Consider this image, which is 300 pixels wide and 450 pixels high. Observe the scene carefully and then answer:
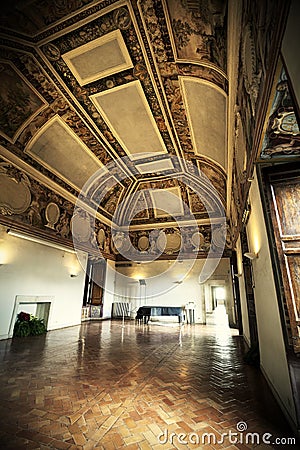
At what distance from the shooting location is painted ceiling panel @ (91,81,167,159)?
6.61 m

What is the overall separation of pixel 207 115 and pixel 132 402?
7023mm

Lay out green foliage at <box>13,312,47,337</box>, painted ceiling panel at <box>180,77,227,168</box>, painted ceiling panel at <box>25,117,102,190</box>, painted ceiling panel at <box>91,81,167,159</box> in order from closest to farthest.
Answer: painted ceiling panel at <box>180,77,227,168</box> < painted ceiling panel at <box>91,81,167,159</box> < green foliage at <box>13,312,47,337</box> < painted ceiling panel at <box>25,117,102,190</box>

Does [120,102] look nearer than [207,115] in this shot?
No

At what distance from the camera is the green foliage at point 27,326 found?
23.9ft

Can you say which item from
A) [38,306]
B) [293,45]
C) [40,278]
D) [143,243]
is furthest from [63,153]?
Result: [293,45]

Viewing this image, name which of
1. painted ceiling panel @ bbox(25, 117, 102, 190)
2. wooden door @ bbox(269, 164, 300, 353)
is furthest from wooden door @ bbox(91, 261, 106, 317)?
wooden door @ bbox(269, 164, 300, 353)

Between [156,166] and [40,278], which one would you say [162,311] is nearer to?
[40,278]

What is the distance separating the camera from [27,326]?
24.5 feet

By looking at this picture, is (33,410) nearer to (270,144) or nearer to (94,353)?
(94,353)

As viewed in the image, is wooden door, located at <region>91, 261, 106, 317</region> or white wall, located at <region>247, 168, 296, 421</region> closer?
white wall, located at <region>247, 168, 296, 421</region>

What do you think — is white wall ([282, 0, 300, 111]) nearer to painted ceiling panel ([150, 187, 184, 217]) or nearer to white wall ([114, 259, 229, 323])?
painted ceiling panel ([150, 187, 184, 217])

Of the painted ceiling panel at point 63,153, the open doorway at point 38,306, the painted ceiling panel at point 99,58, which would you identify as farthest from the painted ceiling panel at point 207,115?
the open doorway at point 38,306

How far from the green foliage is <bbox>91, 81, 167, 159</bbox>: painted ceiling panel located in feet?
24.7

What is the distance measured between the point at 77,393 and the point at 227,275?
35.1 feet
